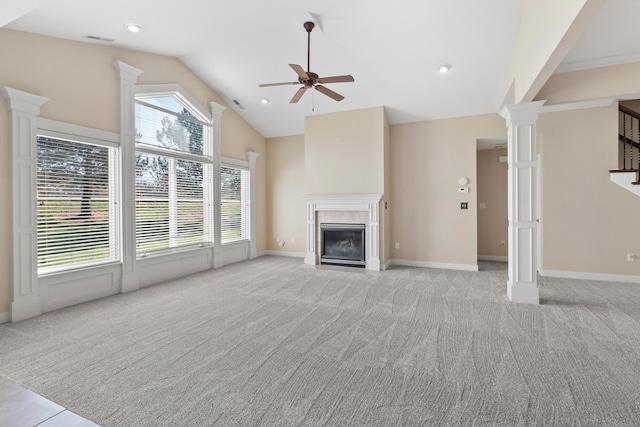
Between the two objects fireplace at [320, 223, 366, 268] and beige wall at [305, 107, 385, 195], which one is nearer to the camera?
beige wall at [305, 107, 385, 195]

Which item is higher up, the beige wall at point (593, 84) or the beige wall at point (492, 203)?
the beige wall at point (593, 84)

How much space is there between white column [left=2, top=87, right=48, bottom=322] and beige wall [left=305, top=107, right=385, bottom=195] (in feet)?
13.9

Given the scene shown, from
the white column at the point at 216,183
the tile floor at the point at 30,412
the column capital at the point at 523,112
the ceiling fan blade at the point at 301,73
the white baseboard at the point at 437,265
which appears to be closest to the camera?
the tile floor at the point at 30,412

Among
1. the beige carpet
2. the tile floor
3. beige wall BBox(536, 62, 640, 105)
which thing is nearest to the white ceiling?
beige wall BBox(536, 62, 640, 105)

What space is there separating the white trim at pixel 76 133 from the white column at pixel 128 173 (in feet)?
0.48

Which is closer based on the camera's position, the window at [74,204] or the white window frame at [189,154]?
the window at [74,204]

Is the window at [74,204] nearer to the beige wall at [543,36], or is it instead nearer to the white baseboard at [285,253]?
the white baseboard at [285,253]

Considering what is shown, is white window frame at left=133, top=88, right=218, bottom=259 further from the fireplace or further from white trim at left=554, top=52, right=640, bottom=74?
white trim at left=554, top=52, right=640, bottom=74

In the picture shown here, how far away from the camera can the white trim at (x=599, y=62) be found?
3.32 meters

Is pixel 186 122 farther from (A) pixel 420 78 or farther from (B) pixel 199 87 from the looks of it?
(A) pixel 420 78

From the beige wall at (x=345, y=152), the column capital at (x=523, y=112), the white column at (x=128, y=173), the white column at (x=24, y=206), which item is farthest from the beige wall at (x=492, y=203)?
the white column at (x=24, y=206)

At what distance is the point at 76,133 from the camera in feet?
12.3

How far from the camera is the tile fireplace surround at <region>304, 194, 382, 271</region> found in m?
5.75

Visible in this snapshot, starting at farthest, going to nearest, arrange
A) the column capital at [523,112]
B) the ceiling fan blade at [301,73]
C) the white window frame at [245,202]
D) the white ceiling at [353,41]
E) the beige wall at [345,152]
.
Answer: the white window frame at [245,202] < the beige wall at [345,152] < the column capital at [523,112] < the ceiling fan blade at [301,73] < the white ceiling at [353,41]
